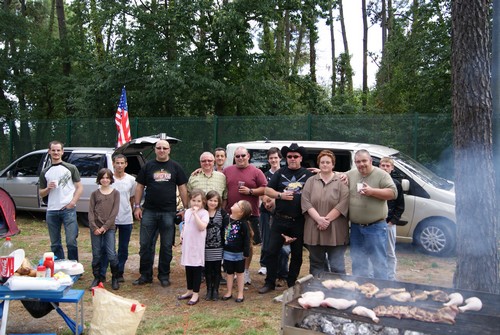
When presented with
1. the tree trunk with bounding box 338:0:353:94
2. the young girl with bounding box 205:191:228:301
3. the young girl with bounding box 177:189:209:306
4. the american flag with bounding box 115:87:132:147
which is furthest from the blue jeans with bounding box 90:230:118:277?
the tree trunk with bounding box 338:0:353:94

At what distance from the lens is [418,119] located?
11.3 meters

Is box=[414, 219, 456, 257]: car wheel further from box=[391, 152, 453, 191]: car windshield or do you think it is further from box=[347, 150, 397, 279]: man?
box=[347, 150, 397, 279]: man

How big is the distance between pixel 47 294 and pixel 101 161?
653 centimetres

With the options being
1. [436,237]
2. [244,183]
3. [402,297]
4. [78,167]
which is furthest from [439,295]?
[78,167]

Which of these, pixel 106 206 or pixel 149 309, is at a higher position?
pixel 106 206

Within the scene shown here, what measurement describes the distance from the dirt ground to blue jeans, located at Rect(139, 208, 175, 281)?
0.73 ft

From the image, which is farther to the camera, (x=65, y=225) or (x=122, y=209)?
(x=122, y=209)

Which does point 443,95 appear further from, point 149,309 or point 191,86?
point 149,309

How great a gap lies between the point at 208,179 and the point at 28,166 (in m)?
6.95

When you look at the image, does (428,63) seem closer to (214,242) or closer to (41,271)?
(214,242)

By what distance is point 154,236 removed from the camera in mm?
6676

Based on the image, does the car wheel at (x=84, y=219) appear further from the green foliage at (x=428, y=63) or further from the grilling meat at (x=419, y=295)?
the green foliage at (x=428, y=63)

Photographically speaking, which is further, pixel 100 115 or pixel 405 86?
pixel 100 115

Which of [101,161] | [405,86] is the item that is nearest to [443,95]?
[405,86]
